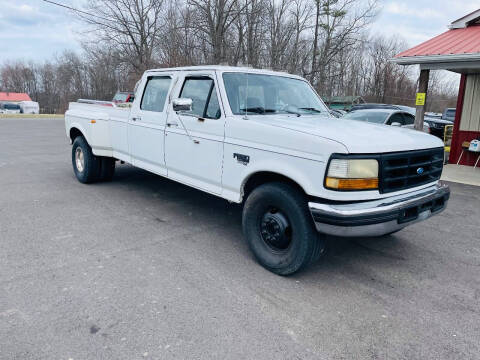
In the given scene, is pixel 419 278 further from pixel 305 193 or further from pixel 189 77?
pixel 189 77

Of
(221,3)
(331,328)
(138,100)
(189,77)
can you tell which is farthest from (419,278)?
(221,3)

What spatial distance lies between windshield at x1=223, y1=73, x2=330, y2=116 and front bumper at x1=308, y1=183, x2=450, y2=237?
1.53 m

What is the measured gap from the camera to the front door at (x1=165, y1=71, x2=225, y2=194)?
13.7ft

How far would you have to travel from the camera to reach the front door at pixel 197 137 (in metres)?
4.16

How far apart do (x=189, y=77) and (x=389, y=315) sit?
11.6ft

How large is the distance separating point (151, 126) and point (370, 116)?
7.52 meters

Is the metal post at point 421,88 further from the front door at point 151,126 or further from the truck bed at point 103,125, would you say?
the truck bed at point 103,125

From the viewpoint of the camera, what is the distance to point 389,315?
3004 millimetres

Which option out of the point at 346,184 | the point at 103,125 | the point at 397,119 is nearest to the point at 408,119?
the point at 397,119

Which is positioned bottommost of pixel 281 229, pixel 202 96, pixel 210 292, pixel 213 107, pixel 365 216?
pixel 210 292

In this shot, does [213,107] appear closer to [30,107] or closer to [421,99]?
[421,99]

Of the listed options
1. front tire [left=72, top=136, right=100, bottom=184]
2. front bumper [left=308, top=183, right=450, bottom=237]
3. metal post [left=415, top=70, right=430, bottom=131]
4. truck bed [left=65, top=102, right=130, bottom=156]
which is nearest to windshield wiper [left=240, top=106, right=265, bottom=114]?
front bumper [left=308, top=183, right=450, bottom=237]

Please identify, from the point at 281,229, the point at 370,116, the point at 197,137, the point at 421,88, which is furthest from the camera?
the point at 370,116

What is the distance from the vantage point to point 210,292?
10.7 feet
